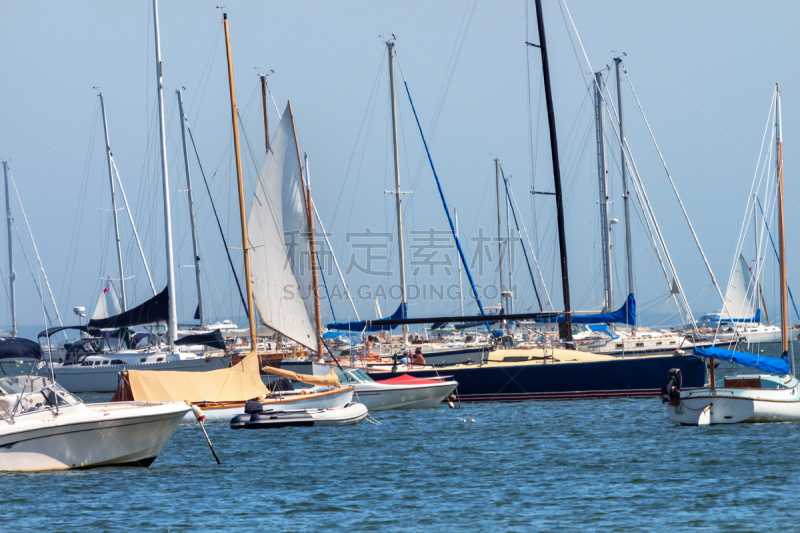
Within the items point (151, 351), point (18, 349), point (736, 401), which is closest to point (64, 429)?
point (736, 401)

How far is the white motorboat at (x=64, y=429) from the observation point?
19.1 metres

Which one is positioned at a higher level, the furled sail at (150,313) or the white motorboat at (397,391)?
the furled sail at (150,313)

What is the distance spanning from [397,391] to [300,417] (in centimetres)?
487

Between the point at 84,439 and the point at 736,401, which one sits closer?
the point at 84,439

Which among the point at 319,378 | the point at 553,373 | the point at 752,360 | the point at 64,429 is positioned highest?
the point at 752,360

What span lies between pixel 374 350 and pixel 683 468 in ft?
82.3

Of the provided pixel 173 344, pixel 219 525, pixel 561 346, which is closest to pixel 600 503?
pixel 219 525

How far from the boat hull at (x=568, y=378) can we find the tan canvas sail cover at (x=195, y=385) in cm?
694

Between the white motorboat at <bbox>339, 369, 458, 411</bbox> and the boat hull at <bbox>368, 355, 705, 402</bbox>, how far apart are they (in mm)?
1791

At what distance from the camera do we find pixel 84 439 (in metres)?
19.7

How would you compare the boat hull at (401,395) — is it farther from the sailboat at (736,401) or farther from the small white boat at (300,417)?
the sailboat at (736,401)

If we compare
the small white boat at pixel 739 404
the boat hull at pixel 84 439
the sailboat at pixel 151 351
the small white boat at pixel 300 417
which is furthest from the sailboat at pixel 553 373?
the boat hull at pixel 84 439

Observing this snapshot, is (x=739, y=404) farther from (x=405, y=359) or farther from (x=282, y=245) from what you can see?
(x=282, y=245)

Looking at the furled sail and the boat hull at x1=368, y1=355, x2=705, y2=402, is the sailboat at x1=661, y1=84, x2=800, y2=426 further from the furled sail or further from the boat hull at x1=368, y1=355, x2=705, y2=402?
the furled sail
